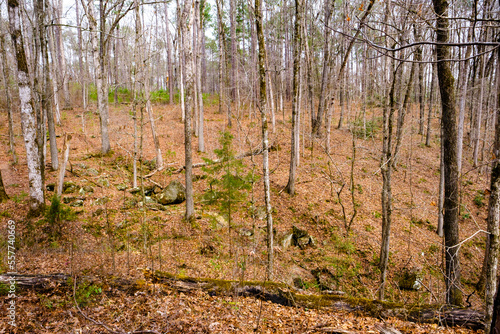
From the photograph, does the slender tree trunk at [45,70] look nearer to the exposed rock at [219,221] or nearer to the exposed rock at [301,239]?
the exposed rock at [219,221]

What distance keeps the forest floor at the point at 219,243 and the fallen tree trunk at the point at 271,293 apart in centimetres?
14

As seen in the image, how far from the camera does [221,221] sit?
33.9 feet

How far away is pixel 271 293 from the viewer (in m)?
5.00

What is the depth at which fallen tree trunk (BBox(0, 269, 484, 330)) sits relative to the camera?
436 centimetres

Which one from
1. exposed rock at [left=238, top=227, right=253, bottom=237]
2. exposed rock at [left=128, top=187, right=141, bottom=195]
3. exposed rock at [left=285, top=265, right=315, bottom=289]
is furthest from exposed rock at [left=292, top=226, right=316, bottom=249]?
exposed rock at [left=128, top=187, right=141, bottom=195]

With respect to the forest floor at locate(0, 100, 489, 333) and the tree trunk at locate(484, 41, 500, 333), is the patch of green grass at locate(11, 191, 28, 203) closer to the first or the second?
the forest floor at locate(0, 100, 489, 333)

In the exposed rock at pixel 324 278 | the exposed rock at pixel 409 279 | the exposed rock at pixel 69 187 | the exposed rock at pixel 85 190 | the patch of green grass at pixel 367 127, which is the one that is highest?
the patch of green grass at pixel 367 127

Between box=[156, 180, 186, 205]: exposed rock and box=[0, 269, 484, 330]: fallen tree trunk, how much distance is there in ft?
20.5

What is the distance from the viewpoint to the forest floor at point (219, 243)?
13.8 ft

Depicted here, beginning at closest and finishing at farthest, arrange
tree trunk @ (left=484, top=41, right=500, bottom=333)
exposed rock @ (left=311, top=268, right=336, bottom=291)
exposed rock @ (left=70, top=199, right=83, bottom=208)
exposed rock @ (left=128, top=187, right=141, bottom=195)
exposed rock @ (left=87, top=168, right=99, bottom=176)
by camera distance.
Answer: tree trunk @ (left=484, top=41, right=500, bottom=333), exposed rock @ (left=311, top=268, right=336, bottom=291), exposed rock @ (left=70, top=199, right=83, bottom=208), exposed rock @ (left=128, top=187, right=141, bottom=195), exposed rock @ (left=87, top=168, right=99, bottom=176)

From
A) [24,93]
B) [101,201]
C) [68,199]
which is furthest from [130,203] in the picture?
[24,93]

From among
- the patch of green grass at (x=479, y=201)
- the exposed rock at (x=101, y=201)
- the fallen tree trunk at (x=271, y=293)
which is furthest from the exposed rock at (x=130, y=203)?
the patch of green grass at (x=479, y=201)

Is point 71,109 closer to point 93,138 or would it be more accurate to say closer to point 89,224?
point 93,138

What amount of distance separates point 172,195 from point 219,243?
3.38m
